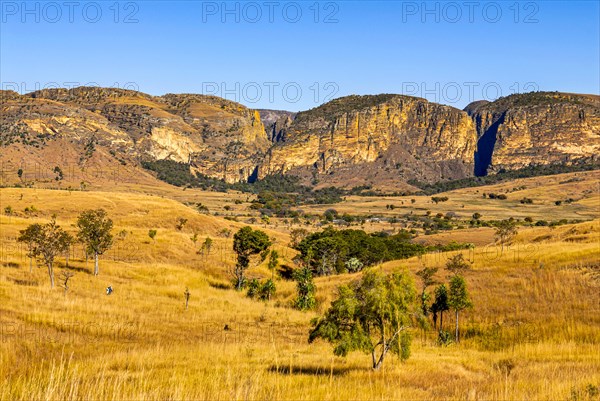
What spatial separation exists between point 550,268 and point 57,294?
34.5 metres

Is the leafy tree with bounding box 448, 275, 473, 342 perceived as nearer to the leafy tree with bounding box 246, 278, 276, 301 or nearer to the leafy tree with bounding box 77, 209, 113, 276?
the leafy tree with bounding box 246, 278, 276, 301

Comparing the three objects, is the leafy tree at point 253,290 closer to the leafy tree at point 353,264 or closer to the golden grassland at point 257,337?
the golden grassland at point 257,337

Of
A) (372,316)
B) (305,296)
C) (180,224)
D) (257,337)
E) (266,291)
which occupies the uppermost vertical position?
(372,316)

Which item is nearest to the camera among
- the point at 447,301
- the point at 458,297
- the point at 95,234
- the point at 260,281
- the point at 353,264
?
the point at 458,297

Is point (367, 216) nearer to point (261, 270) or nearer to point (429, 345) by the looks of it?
point (261, 270)

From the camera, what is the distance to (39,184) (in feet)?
552

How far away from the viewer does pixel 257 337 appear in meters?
25.5

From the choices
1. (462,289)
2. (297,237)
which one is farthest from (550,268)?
(297,237)

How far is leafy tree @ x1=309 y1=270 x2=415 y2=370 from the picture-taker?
1614 centimetres

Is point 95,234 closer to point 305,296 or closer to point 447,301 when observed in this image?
point 305,296

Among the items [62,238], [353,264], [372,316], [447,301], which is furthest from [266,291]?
[372,316]

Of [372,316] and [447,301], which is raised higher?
[372,316]

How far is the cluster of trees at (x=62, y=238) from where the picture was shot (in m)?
39.6

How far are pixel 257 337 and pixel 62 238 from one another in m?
24.2
